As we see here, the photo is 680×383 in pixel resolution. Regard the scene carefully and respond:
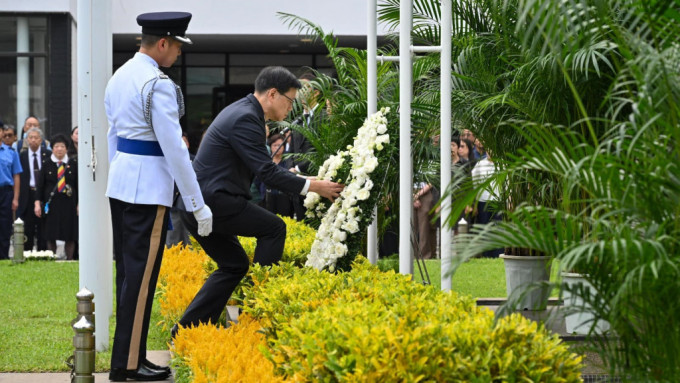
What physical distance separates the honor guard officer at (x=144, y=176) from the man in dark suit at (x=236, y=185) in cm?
60

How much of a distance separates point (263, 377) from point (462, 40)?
3905 millimetres

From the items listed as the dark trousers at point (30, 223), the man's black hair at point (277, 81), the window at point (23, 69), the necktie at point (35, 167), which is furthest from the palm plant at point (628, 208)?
the window at point (23, 69)

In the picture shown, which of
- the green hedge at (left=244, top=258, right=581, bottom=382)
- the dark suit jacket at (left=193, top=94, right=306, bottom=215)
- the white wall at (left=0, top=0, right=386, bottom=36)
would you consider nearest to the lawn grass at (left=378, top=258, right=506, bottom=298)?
the dark suit jacket at (left=193, top=94, right=306, bottom=215)

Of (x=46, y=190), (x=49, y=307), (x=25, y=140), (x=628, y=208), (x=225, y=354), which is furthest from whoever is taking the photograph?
(x=25, y=140)

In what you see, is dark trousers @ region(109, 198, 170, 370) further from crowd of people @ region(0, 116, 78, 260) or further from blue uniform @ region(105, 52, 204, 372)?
crowd of people @ region(0, 116, 78, 260)

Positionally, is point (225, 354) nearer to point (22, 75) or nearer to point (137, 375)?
point (137, 375)

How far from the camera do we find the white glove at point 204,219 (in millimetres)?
6109

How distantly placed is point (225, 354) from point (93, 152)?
2.57 metres

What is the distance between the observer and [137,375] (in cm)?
615

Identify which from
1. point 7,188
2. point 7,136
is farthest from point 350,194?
point 7,136

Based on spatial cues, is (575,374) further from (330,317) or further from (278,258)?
(278,258)

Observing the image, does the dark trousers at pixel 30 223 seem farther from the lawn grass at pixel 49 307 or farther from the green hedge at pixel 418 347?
Result: the green hedge at pixel 418 347

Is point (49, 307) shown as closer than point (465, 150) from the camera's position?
Yes

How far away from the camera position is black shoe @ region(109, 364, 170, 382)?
241 inches
